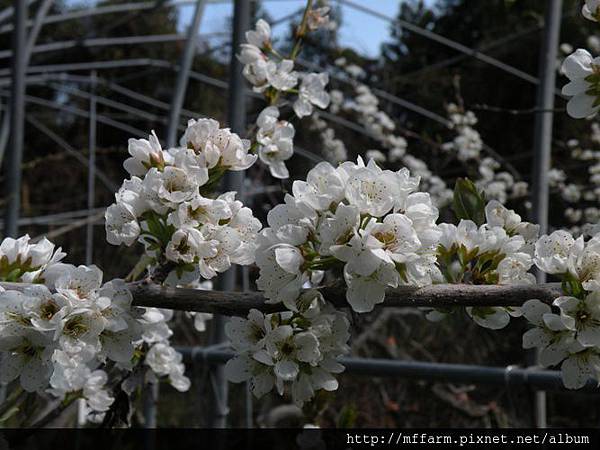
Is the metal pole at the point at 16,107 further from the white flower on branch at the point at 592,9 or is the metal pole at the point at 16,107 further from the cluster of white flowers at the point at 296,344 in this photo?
the white flower on branch at the point at 592,9

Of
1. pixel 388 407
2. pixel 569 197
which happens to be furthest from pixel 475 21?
pixel 388 407

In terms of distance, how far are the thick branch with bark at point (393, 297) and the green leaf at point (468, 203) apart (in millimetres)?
191

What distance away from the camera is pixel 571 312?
2.43 feet

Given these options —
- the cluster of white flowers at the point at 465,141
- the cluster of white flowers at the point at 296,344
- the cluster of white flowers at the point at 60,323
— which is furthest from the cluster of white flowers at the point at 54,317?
the cluster of white flowers at the point at 465,141

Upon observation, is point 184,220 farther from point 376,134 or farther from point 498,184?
point 376,134

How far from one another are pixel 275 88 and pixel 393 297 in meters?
0.80

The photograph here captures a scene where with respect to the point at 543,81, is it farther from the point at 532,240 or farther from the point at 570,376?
the point at 570,376

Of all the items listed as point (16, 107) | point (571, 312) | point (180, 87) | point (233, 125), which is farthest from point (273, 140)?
point (180, 87)

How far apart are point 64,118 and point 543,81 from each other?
10089mm

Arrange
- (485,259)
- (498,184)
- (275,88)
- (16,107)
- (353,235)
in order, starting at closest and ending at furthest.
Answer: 1. (353,235)
2. (485,259)
3. (275,88)
4. (16,107)
5. (498,184)

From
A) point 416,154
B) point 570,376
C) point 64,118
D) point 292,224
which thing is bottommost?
point 570,376

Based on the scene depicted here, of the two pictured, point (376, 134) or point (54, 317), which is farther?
Result: point (376, 134)

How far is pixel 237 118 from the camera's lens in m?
2.26

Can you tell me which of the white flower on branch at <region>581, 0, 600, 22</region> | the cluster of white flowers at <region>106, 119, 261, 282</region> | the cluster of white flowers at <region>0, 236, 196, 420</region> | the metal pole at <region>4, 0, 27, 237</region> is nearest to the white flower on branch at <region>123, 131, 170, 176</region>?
the cluster of white flowers at <region>106, 119, 261, 282</region>
